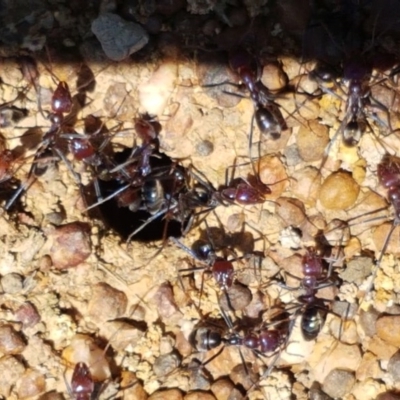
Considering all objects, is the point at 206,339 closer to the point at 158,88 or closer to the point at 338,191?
the point at 338,191

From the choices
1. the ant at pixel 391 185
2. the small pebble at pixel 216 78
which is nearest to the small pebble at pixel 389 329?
the ant at pixel 391 185

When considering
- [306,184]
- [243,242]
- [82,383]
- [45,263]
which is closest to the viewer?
[82,383]

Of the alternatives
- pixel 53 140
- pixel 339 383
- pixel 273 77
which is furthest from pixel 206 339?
pixel 273 77

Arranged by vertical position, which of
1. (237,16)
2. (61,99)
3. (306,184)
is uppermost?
(237,16)

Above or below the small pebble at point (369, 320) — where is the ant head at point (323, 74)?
above

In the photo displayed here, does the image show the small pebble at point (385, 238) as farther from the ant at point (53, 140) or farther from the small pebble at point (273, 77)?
the ant at point (53, 140)

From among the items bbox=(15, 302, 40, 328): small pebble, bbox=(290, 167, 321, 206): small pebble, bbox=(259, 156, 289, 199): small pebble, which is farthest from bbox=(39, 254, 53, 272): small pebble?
bbox=(290, 167, 321, 206): small pebble

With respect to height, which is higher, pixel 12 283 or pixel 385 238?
pixel 385 238

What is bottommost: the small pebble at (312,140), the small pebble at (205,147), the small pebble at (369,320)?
the small pebble at (369,320)
